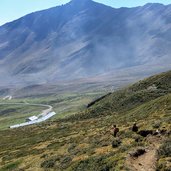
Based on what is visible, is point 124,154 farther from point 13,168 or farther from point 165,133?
point 13,168

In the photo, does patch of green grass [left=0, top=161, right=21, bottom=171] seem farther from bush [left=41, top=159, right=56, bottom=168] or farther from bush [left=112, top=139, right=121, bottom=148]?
bush [left=112, top=139, right=121, bottom=148]

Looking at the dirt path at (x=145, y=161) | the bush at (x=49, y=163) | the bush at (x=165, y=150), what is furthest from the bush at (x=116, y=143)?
the bush at (x=49, y=163)

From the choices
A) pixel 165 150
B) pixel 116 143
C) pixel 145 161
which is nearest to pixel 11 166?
pixel 116 143

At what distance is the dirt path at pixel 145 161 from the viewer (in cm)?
2773

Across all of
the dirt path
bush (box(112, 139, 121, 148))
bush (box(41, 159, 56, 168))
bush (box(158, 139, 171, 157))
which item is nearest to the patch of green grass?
bush (box(41, 159, 56, 168))

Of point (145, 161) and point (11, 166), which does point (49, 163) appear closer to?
point (11, 166)

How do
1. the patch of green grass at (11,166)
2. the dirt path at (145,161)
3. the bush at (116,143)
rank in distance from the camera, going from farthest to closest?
the patch of green grass at (11,166), the bush at (116,143), the dirt path at (145,161)

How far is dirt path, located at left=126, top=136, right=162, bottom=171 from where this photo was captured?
27.7 m

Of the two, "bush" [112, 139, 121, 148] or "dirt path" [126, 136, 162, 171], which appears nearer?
"dirt path" [126, 136, 162, 171]

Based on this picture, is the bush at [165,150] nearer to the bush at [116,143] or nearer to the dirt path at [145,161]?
the dirt path at [145,161]

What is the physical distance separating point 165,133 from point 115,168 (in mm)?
8685

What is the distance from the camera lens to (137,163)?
28.9m

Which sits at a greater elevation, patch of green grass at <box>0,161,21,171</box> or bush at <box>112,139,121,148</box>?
bush at <box>112,139,121,148</box>

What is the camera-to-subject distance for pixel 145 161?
29.2 metres
